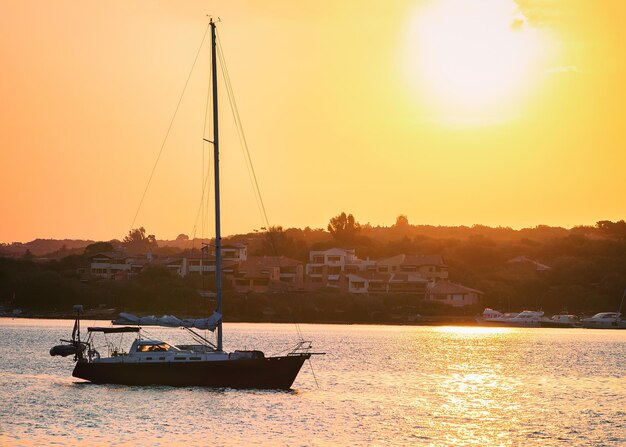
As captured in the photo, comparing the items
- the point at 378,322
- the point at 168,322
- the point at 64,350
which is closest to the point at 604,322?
the point at 378,322

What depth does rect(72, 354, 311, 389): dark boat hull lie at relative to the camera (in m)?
61.5

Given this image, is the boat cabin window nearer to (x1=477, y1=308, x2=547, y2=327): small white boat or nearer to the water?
the water

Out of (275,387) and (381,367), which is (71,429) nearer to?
(275,387)

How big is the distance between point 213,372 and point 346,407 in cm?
819

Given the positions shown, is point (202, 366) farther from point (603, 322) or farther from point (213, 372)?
point (603, 322)

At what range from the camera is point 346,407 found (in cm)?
5841

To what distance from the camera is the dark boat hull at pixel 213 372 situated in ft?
202

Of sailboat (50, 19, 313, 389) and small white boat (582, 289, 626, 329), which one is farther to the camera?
small white boat (582, 289, 626, 329)

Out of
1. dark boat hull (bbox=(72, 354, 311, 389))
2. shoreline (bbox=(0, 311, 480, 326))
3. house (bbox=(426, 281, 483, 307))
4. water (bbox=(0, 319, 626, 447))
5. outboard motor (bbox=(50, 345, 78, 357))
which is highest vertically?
house (bbox=(426, 281, 483, 307))

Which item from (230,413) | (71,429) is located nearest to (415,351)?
(230,413)

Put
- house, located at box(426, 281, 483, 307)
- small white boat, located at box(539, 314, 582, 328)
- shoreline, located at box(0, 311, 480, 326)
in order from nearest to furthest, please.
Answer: small white boat, located at box(539, 314, 582, 328) → shoreline, located at box(0, 311, 480, 326) → house, located at box(426, 281, 483, 307)

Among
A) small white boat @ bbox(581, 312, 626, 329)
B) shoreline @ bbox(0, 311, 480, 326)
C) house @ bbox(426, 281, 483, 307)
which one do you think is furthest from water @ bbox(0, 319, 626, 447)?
house @ bbox(426, 281, 483, 307)

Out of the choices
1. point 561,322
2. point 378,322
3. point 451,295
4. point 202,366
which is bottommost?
point 202,366

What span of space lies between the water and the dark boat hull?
0.61 m
